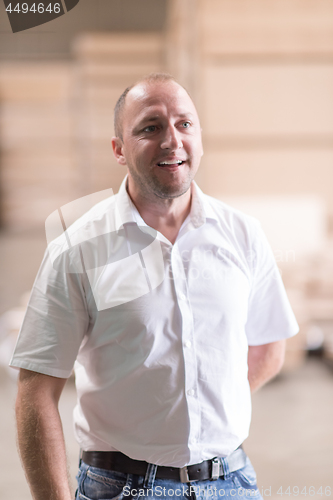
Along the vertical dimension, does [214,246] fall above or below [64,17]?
below

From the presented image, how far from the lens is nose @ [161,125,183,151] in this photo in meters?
0.73

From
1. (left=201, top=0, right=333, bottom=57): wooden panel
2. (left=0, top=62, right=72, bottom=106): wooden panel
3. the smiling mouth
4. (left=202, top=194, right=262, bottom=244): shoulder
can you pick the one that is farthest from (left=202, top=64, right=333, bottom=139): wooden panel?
the smiling mouth

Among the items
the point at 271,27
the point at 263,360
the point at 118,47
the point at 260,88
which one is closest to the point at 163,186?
the point at 263,360

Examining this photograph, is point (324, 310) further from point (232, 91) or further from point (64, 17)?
point (64, 17)

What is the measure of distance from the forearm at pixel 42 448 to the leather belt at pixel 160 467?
6 centimetres

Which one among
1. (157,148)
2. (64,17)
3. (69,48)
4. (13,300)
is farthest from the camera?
(13,300)

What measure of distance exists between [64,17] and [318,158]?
8.10 feet

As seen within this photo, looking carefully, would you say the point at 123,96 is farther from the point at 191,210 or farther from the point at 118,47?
the point at 118,47

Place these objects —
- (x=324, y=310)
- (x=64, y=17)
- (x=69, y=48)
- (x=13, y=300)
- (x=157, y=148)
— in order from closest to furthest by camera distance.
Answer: (x=157, y=148), (x=64, y=17), (x=69, y=48), (x=13, y=300), (x=324, y=310)

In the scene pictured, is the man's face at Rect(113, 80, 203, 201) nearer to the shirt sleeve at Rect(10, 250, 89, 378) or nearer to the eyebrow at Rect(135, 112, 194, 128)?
the eyebrow at Rect(135, 112, 194, 128)

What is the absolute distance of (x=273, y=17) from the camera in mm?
3100

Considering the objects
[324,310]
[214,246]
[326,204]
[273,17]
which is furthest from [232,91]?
[214,246]

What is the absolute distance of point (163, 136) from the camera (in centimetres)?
73

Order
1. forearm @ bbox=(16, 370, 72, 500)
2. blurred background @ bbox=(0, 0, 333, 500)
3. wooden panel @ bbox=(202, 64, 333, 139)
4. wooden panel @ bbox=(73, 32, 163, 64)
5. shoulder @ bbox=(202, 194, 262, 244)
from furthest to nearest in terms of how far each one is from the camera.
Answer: wooden panel @ bbox=(202, 64, 333, 139) < blurred background @ bbox=(0, 0, 333, 500) < wooden panel @ bbox=(73, 32, 163, 64) < shoulder @ bbox=(202, 194, 262, 244) < forearm @ bbox=(16, 370, 72, 500)
